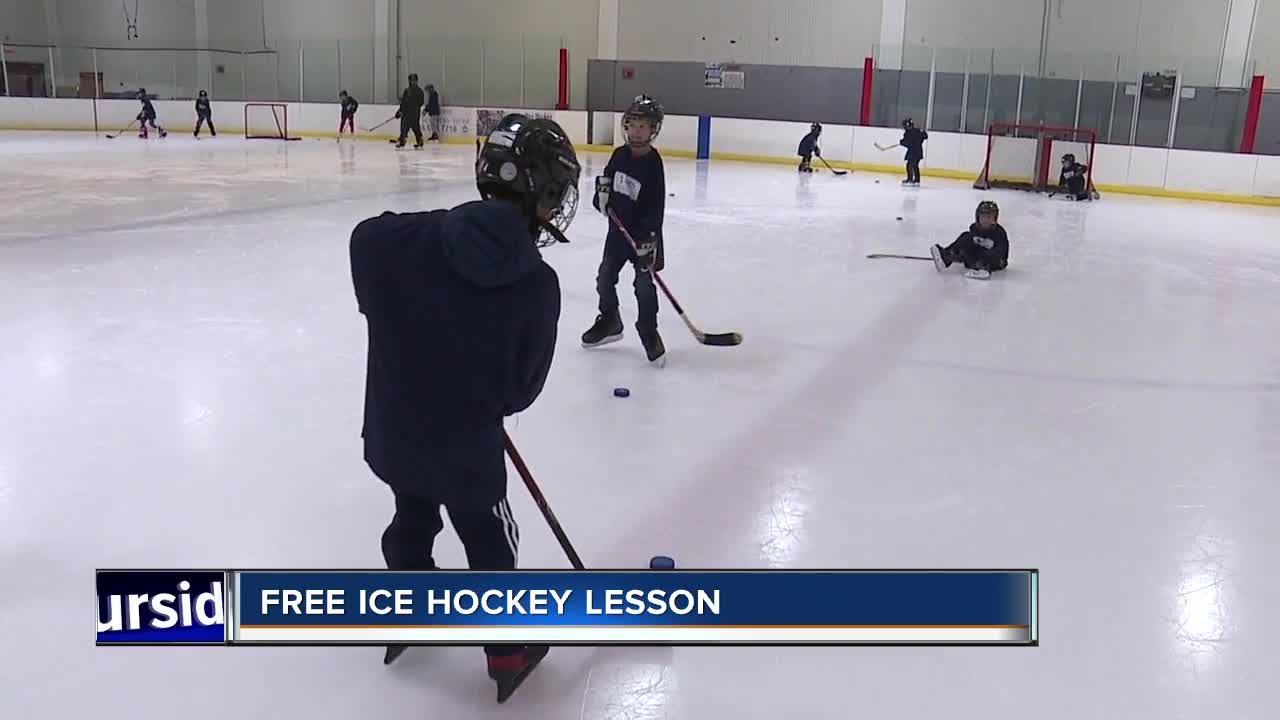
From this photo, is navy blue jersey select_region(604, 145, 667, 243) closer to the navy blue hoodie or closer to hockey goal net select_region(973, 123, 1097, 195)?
the navy blue hoodie

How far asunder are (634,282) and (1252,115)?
14.4m

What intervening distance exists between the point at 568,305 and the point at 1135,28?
15068 millimetres

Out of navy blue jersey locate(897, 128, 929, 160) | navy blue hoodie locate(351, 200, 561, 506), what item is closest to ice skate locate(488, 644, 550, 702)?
navy blue hoodie locate(351, 200, 561, 506)

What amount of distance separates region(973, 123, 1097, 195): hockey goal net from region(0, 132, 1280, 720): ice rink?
7.89m

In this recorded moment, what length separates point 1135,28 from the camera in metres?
17.7

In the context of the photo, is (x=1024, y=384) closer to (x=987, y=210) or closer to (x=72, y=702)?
(x=987, y=210)

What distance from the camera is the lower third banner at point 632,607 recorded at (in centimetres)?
206

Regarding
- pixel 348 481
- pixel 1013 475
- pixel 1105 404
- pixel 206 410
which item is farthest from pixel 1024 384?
pixel 206 410

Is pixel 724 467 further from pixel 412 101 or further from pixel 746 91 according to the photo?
pixel 746 91

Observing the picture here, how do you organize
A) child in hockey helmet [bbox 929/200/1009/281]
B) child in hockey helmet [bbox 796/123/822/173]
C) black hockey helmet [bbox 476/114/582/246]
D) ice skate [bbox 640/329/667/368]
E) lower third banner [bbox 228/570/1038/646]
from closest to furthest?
black hockey helmet [bbox 476/114/582/246] → lower third banner [bbox 228/570/1038/646] → ice skate [bbox 640/329/667/368] → child in hockey helmet [bbox 929/200/1009/281] → child in hockey helmet [bbox 796/123/822/173]

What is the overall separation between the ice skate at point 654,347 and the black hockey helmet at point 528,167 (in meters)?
2.99

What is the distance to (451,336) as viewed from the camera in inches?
73.0

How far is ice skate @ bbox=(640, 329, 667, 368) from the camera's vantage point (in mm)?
5004

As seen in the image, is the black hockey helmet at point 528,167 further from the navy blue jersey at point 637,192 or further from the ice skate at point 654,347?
the ice skate at point 654,347
